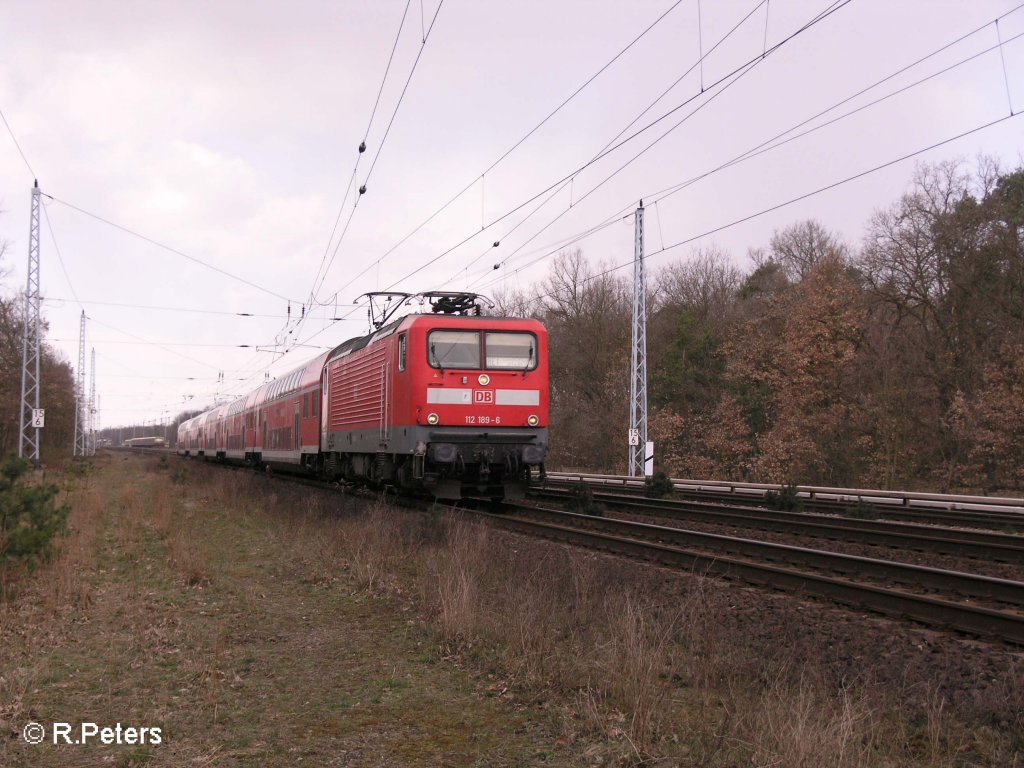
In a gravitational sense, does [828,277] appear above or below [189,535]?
above

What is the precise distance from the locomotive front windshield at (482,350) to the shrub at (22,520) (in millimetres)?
6489

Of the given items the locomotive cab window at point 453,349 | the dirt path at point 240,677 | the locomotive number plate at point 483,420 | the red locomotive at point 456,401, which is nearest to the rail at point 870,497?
the red locomotive at point 456,401

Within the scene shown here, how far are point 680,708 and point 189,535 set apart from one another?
1058 centimetres

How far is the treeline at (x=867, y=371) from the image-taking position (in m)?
27.2

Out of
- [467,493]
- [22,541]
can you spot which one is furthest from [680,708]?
[467,493]

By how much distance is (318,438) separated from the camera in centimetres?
2317

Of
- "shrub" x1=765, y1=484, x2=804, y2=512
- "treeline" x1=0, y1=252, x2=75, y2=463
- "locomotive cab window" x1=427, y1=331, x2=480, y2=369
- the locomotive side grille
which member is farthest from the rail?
"treeline" x1=0, y1=252, x2=75, y2=463

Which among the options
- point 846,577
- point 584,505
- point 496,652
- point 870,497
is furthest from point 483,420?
point 870,497

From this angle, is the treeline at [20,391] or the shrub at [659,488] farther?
the treeline at [20,391]

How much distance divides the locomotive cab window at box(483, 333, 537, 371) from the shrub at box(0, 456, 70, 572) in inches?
289

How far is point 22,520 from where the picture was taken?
10148 mm

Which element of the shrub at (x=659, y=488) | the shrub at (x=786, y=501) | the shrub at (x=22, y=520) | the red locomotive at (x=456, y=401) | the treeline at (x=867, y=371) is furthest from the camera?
the treeline at (x=867, y=371)

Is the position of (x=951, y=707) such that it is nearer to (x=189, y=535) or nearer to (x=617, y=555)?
(x=617, y=555)

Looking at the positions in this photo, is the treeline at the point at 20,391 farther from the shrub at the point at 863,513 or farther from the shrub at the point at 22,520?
the shrub at the point at 863,513
